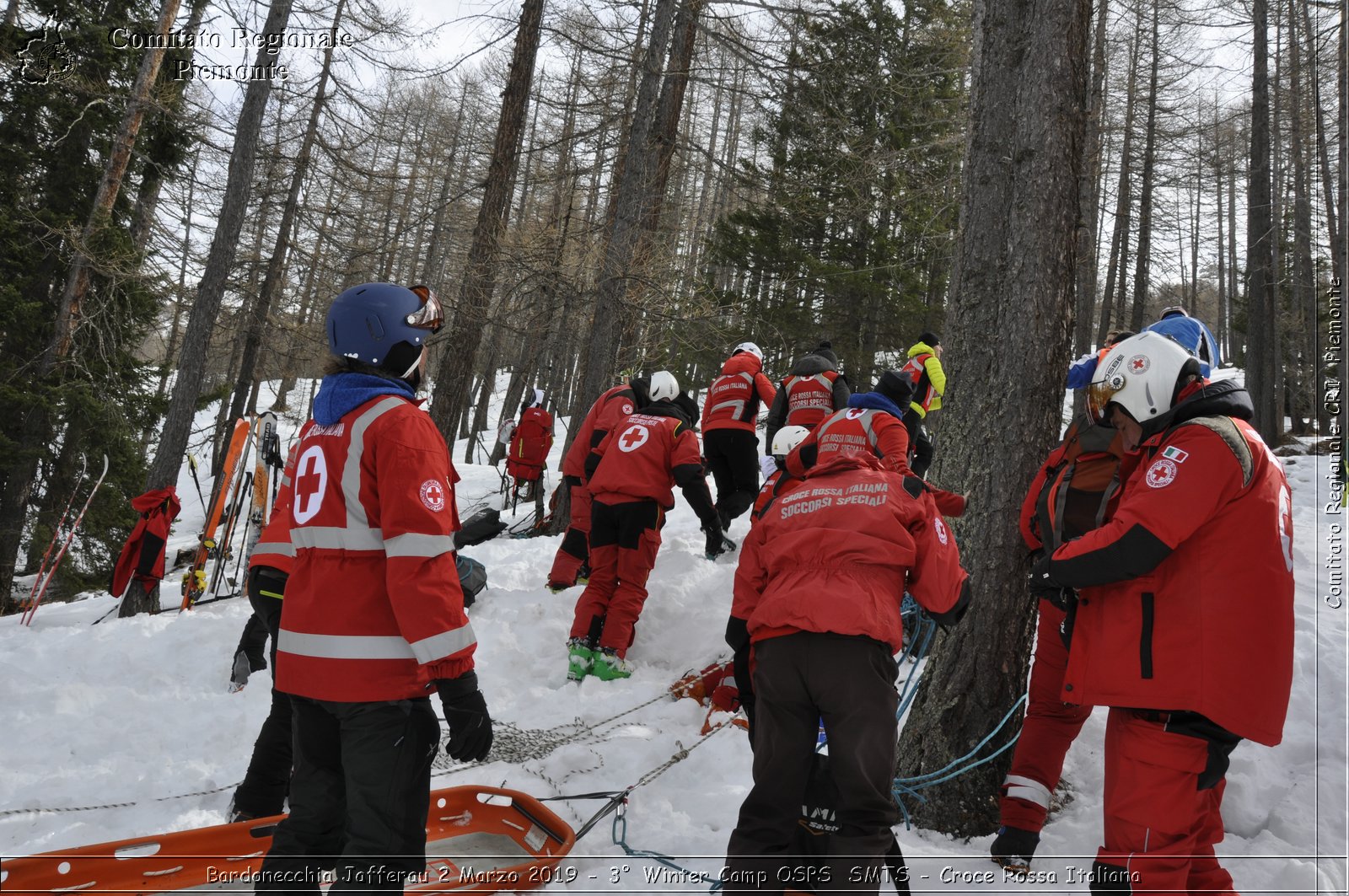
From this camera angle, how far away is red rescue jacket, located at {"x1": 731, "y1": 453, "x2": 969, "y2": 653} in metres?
2.81

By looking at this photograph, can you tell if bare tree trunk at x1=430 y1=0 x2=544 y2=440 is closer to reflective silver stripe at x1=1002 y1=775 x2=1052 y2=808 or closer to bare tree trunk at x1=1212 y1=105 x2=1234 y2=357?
reflective silver stripe at x1=1002 y1=775 x2=1052 y2=808

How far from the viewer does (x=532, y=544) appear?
353 inches

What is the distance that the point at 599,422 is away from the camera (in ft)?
23.4

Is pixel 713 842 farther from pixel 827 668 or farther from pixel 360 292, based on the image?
pixel 360 292

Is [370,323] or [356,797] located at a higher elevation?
[370,323]

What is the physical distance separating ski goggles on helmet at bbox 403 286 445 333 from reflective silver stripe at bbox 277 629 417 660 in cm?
111

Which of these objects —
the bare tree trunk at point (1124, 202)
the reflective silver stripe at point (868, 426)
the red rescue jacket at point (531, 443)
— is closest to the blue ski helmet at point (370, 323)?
the reflective silver stripe at point (868, 426)

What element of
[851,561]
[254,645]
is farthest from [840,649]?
[254,645]

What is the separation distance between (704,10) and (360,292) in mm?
9259

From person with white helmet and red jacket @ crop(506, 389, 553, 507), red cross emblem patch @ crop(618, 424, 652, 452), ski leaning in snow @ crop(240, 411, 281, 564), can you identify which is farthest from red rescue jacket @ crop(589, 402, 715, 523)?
person with white helmet and red jacket @ crop(506, 389, 553, 507)

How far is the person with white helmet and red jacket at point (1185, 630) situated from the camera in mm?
2504

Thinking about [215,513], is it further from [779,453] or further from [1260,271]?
[1260,271]

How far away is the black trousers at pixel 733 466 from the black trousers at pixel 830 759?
521 centimetres

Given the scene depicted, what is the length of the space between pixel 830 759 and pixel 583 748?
215 cm
